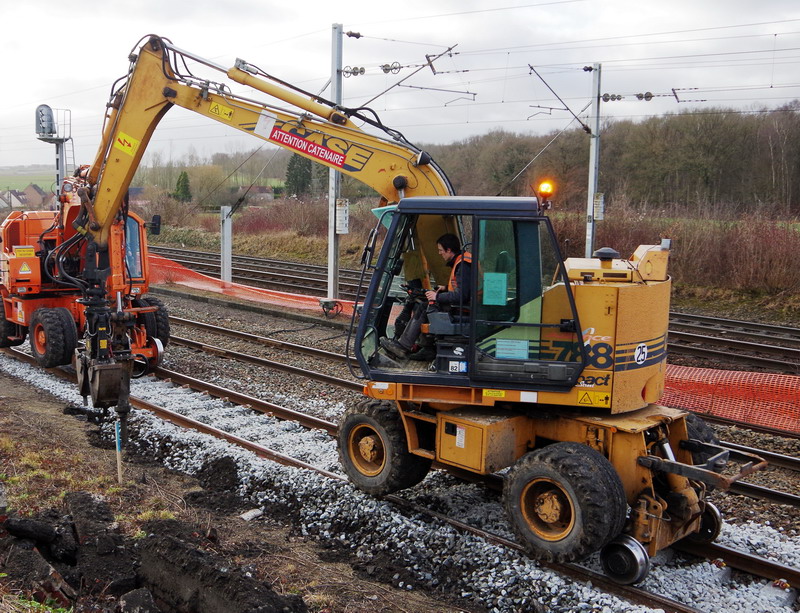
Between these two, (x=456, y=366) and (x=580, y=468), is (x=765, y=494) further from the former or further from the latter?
(x=456, y=366)

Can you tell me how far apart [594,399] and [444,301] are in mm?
1400

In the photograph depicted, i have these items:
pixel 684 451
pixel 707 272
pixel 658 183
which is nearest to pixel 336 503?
pixel 684 451

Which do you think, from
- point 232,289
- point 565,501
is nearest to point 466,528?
point 565,501

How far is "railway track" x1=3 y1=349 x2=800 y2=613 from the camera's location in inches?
209

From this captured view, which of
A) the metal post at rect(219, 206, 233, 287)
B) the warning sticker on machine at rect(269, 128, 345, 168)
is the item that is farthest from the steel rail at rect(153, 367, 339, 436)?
the metal post at rect(219, 206, 233, 287)

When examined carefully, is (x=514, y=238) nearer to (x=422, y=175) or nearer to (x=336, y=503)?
(x=422, y=175)

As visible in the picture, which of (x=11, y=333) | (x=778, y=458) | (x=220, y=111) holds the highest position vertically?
(x=220, y=111)

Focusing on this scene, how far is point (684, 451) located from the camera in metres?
6.13

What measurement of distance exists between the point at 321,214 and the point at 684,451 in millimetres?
26144

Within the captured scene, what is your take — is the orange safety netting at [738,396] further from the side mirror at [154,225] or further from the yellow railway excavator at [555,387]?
the side mirror at [154,225]

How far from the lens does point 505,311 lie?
19.3 feet

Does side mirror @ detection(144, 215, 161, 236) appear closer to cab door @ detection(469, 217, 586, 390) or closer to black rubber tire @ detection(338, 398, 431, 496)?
black rubber tire @ detection(338, 398, 431, 496)

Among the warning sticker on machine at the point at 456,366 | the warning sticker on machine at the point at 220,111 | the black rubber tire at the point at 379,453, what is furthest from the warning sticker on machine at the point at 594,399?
the warning sticker on machine at the point at 220,111

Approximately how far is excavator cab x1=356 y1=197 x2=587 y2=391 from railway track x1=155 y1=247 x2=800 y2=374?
8.24 m
